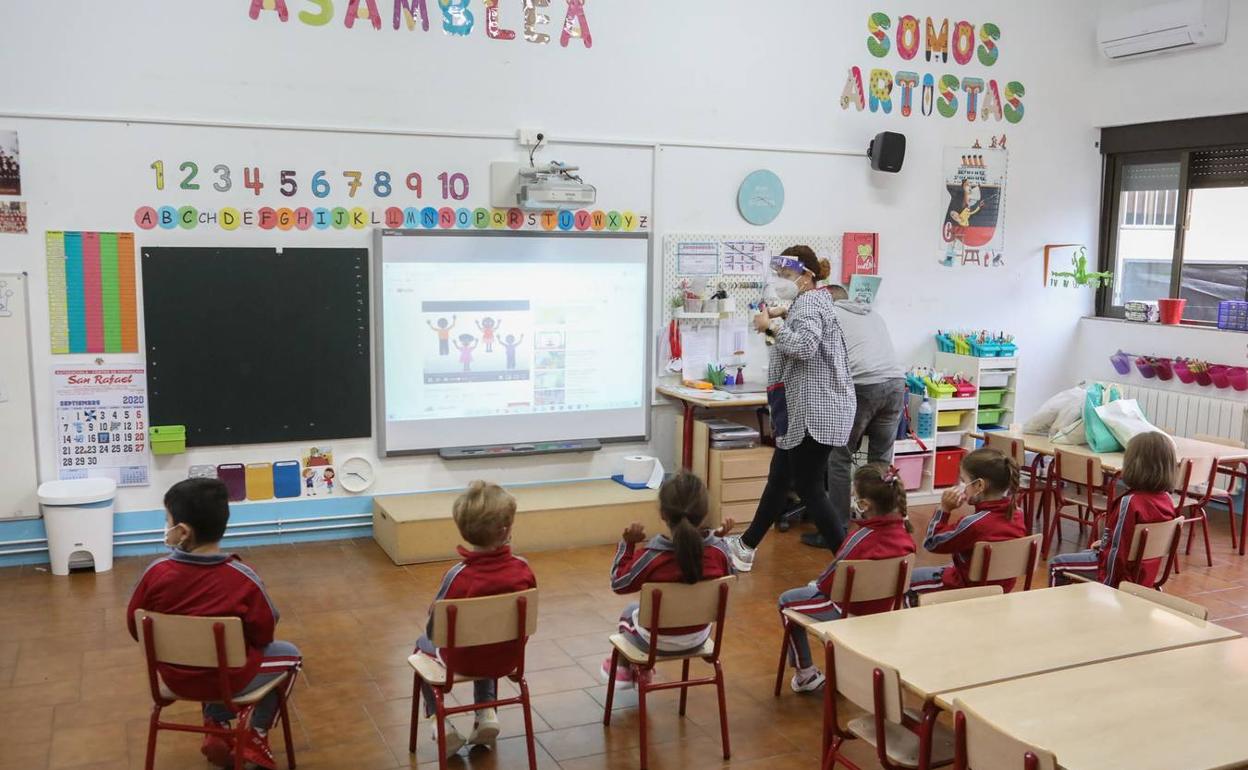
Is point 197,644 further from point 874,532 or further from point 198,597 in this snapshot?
point 874,532

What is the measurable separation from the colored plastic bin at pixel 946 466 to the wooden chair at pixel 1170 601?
11.7 feet

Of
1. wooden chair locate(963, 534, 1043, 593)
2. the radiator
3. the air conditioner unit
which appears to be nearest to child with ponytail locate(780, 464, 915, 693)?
wooden chair locate(963, 534, 1043, 593)

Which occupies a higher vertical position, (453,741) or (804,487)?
(804,487)

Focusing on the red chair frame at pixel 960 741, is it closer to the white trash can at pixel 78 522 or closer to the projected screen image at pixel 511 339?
the projected screen image at pixel 511 339

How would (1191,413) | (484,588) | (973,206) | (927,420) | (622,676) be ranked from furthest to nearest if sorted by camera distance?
(973,206), (1191,413), (927,420), (622,676), (484,588)

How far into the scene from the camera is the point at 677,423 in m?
6.58

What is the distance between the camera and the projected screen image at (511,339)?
19.4 ft

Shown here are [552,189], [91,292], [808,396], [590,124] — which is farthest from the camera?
[590,124]

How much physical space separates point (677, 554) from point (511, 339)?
3.00 m

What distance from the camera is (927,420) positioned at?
687 centimetres

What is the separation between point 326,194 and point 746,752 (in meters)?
3.63

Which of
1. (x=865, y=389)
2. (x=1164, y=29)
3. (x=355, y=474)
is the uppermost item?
(x=1164, y=29)

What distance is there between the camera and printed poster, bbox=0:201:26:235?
517 centimetres

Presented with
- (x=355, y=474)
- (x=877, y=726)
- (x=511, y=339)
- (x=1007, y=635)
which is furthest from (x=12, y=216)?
(x=1007, y=635)
